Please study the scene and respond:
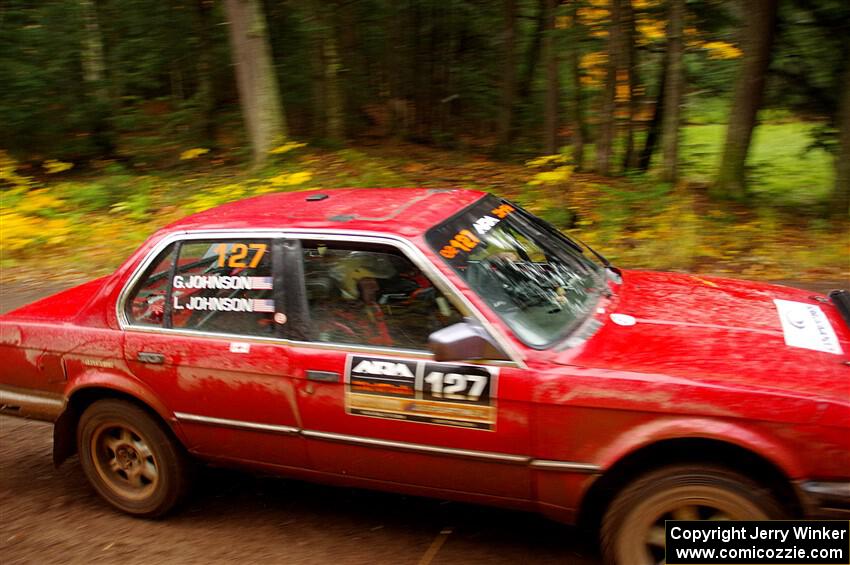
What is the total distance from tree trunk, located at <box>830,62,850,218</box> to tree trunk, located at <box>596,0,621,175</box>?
3.10m

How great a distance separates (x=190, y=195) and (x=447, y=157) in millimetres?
4169

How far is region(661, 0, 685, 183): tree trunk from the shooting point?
1003cm

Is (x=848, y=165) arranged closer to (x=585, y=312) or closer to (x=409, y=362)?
(x=585, y=312)

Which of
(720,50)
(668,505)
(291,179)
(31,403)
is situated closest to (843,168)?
(720,50)

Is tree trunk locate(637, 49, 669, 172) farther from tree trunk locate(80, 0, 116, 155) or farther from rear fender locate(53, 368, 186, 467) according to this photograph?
rear fender locate(53, 368, 186, 467)

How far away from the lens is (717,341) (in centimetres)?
326

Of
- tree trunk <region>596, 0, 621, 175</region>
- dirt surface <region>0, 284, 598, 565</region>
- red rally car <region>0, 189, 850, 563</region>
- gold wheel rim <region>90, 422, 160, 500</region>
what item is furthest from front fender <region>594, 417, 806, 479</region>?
tree trunk <region>596, 0, 621, 175</region>

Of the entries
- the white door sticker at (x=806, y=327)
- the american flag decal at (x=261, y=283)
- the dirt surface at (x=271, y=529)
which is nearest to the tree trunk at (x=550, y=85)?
the white door sticker at (x=806, y=327)

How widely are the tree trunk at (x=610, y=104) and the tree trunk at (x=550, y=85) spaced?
899 millimetres

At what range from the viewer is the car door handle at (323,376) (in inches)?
139

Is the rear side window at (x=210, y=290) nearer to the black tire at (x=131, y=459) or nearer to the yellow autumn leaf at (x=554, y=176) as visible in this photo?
the black tire at (x=131, y=459)

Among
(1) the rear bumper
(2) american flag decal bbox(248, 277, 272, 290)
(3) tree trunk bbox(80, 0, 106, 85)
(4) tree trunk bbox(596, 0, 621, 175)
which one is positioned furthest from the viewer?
(3) tree trunk bbox(80, 0, 106, 85)

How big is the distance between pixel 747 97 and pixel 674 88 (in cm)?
154

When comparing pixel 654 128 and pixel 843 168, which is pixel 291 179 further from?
pixel 843 168
